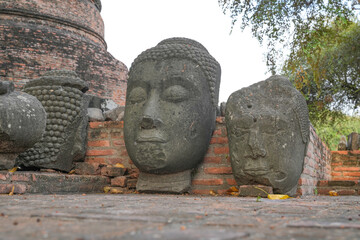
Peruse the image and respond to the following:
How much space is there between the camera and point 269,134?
3.07m

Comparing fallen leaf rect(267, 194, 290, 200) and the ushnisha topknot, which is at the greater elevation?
the ushnisha topknot

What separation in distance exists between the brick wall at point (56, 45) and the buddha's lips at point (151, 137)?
19.0 feet

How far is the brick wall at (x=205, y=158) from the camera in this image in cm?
367

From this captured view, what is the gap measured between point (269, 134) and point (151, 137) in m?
1.06

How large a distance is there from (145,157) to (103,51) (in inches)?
277

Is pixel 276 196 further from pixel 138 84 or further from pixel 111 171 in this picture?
pixel 111 171

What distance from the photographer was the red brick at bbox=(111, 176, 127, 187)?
3828mm

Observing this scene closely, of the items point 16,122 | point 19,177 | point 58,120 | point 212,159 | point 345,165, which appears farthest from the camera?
point 345,165

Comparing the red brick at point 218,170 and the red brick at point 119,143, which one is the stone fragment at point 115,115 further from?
the red brick at point 218,170

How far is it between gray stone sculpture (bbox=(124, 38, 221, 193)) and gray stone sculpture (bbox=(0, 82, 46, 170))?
0.88 metres

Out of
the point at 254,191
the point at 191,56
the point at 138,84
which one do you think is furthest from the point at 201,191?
the point at 191,56

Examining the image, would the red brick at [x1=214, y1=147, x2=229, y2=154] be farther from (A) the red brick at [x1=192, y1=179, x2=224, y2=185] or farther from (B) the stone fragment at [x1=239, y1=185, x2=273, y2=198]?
(B) the stone fragment at [x1=239, y1=185, x2=273, y2=198]

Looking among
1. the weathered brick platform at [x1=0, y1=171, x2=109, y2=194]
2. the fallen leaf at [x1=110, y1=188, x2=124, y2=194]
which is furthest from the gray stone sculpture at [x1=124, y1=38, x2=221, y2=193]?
the weathered brick platform at [x1=0, y1=171, x2=109, y2=194]

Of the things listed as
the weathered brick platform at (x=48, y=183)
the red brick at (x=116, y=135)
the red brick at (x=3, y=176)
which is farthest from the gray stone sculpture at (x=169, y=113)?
the red brick at (x=3, y=176)
